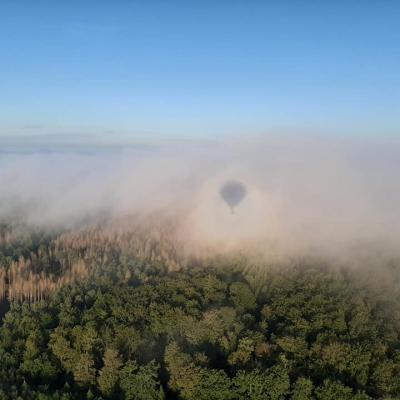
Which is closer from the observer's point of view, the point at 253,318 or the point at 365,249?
the point at 253,318

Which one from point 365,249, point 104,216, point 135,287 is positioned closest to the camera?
point 135,287

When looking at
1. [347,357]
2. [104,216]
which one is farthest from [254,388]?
[104,216]

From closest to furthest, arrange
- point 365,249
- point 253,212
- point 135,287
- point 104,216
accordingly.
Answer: point 135,287 → point 365,249 → point 253,212 → point 104,216

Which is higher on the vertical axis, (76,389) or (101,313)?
(101,313)

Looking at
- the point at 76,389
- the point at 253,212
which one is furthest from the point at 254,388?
the point at 253,212

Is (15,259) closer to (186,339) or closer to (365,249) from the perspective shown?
(186,339)

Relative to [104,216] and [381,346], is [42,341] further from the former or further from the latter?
[104,216]

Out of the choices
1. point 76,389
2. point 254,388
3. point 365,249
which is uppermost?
point 365,249
